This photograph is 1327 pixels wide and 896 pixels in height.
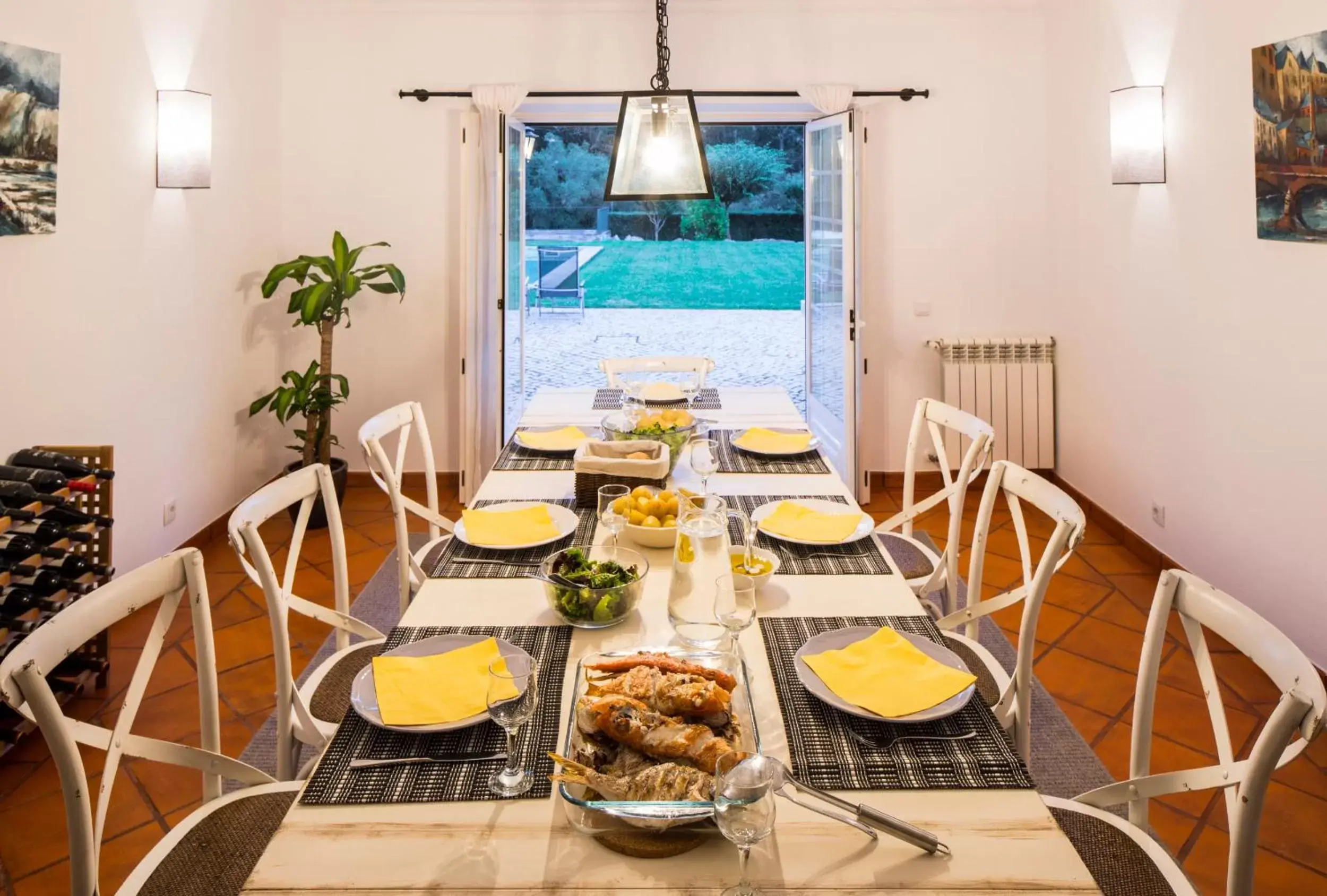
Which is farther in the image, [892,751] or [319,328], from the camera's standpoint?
[319,328]

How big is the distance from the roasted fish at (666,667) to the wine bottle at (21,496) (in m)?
1.82

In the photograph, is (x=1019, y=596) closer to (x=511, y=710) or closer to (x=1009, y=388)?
(x=511, y=710)

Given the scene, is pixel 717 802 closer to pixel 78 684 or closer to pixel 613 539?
pixel 613 539

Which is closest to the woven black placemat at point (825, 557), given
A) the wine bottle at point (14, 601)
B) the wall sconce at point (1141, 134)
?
the wine bottle at point (14, 601)

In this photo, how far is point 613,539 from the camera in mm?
1654

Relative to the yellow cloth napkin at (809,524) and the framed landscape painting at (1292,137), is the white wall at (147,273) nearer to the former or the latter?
the yellow cloth napkin at (809,524)

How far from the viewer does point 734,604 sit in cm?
131

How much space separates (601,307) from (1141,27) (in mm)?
9694

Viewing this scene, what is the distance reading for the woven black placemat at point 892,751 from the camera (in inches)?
43.3

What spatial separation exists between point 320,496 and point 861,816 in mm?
3805

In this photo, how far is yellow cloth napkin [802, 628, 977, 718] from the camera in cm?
126

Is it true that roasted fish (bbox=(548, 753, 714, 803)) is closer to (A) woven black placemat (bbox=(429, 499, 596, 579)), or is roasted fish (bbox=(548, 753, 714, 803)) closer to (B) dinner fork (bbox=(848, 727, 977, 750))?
(B) dinner fork (bbox=(848, 727, 977, 750))

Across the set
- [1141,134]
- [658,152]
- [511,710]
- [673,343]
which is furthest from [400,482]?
[673,343]

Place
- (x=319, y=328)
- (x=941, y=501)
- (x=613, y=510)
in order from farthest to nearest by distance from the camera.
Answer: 1. (x=319, y=328)
2. (x=941, y=501)
3. (x=613, y=510)
